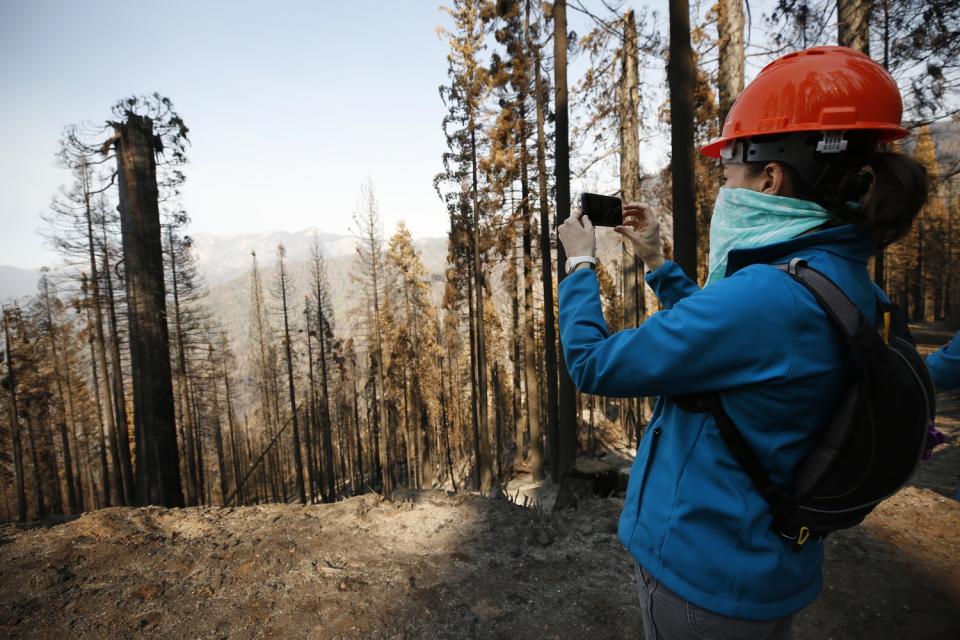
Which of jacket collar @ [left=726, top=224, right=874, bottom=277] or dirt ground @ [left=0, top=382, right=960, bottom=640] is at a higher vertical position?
jacket collar @ [left=726, top=224, right=874, bottom=277]

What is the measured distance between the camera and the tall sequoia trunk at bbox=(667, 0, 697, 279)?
557cm

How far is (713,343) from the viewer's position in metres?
1.14

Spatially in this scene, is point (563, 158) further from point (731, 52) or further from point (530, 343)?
point (530, 343)

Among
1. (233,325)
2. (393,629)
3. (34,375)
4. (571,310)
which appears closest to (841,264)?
(571,310)

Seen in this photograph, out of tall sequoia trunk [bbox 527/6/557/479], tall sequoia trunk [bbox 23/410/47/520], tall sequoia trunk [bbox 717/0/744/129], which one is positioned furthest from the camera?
tall sequoia trunk [bbox 23/410/47/520]

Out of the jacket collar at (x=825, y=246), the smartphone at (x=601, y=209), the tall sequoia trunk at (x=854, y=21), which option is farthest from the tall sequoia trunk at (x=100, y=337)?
the tall sequoia trunk at (x=854, y=21)

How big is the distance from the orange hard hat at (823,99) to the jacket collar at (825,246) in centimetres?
29

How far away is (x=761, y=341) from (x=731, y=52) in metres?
7.66

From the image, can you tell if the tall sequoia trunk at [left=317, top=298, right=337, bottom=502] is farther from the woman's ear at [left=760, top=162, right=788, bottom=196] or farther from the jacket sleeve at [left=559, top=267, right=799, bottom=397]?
the woman's ear at [left=760, top=162, right=788, bottom=196]

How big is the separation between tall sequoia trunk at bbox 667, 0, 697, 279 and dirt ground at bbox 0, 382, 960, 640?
3.70 m

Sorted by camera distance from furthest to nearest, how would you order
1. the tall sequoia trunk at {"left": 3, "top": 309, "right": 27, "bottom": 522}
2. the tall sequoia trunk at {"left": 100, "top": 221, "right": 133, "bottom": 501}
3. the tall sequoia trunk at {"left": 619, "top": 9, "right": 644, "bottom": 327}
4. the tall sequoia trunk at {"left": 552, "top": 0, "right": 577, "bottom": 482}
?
1. the tall sequoia trunk at {"left": 3, "top": 309, "right": 27, "bottom": 522}
2. the tall sequoia trunk at {"left": 100, "top": 221, "right": 133, "bottom": 501}
3. the tall sequoia trunk at {"left": 619, "top": 9, "right": 644, "bottom": 327}
4. the tall sequoia trunk at {"left": 552, "top": 0, "right": 577, "bottom": 482}

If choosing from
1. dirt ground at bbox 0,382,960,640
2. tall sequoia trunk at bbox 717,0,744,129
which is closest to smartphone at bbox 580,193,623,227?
dirt ground at bbox 0,382,960,640

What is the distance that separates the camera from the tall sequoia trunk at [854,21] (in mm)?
8641

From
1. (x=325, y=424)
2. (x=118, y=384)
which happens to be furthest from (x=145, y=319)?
(x=325, y=424)
